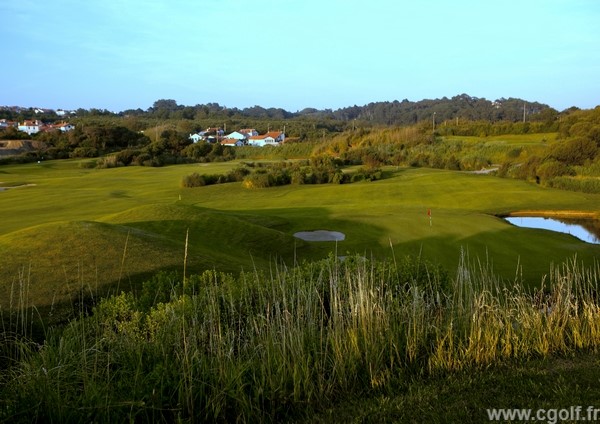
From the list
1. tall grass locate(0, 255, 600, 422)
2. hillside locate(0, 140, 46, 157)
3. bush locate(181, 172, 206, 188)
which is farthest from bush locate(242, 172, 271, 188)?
tall grass locate(0, 255, 600, 422)

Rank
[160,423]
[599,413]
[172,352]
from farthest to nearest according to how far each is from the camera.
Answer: [172,352] → [160,423] → [599,413]

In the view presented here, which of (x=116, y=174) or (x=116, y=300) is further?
(x=116, y=174)

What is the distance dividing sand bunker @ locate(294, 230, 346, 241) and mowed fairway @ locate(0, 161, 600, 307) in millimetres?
643

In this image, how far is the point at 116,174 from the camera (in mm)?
64812

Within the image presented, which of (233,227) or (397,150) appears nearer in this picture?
(233,227)

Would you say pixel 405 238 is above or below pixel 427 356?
below

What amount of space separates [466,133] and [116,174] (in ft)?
243

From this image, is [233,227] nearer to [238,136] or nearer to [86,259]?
[86,259]

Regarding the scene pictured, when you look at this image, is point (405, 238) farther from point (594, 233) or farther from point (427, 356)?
point (427, 356)

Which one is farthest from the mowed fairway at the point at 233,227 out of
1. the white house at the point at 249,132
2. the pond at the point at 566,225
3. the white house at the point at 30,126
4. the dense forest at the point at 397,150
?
the white house at the point at 249,132

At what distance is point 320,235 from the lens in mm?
26531

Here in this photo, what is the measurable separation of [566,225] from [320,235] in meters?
20.7

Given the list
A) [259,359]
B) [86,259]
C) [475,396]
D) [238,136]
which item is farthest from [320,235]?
[238,136]

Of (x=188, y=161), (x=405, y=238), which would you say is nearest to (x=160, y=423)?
(x=405, y=238)
